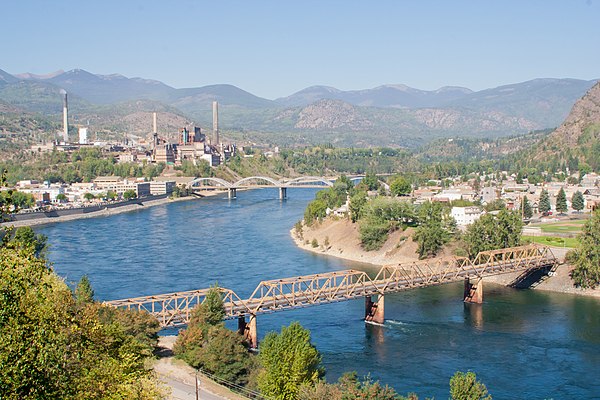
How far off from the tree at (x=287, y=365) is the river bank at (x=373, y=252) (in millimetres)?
15765

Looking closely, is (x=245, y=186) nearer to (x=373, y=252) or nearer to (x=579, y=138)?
(x=579, y=138)

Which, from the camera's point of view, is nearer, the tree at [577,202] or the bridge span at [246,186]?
the tree at [577,202]

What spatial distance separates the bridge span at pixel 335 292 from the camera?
20.3m

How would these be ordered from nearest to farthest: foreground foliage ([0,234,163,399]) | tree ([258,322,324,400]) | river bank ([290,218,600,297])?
foreground foliage ([0,234,163,399]), tree ([258,322,324,400]), river bank ([290,218,600,297])

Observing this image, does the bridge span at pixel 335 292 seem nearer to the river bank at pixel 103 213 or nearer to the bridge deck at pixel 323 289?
the bridge deck at pixel 323 289

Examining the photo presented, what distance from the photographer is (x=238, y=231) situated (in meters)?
43.9

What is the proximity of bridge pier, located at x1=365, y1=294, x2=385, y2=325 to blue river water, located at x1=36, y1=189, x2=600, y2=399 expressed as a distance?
0.31 metres

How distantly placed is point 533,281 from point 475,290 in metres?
4.30

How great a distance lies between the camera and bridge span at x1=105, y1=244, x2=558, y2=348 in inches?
798

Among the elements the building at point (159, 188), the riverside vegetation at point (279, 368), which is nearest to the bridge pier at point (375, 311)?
the riverside vegetation at point (279, 368)

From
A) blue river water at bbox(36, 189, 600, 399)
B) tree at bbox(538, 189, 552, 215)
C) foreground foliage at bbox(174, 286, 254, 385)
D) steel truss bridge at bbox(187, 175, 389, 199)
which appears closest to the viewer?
foreground foliage at bbox(174, 286, 254, 385)

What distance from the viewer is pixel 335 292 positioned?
22781 mm

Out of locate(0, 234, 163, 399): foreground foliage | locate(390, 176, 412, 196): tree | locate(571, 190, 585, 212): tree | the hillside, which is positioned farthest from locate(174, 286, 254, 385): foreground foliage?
the hillside

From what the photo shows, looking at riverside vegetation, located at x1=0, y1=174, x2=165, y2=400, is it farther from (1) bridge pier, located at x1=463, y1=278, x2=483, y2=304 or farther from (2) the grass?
(2) the grass
